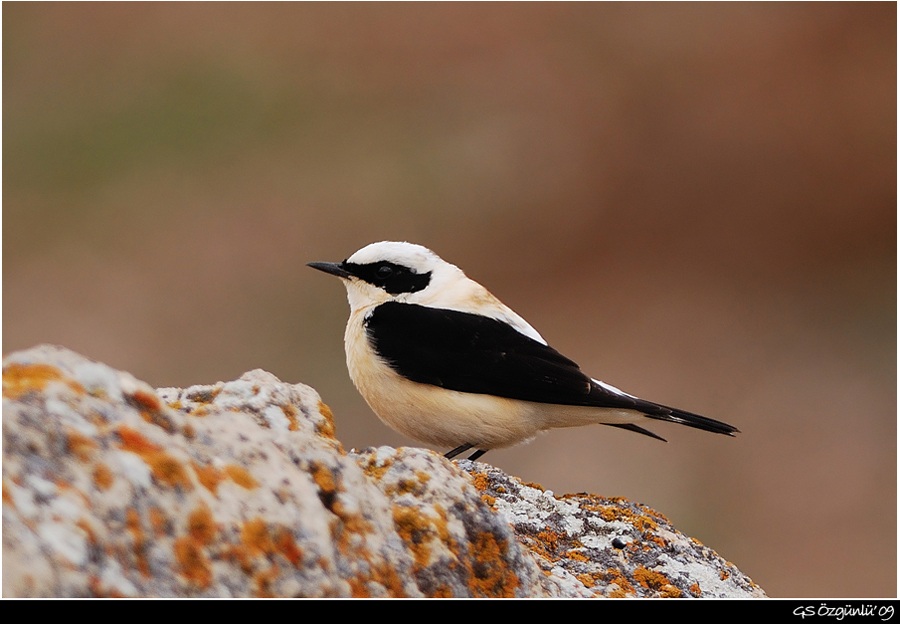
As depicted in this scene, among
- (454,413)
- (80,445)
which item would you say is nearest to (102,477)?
(80,445)

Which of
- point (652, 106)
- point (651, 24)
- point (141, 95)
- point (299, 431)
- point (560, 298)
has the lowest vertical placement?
point (299, 431)

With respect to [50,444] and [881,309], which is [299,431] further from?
[881,309]

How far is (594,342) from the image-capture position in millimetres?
17891

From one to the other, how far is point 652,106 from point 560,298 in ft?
13.7

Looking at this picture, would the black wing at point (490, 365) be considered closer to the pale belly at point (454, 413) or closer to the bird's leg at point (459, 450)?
the pale belly at point (454, 413)

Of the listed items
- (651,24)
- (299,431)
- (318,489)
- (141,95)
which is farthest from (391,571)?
(651,24)

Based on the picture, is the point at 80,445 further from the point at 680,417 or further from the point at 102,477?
the point at 680,417

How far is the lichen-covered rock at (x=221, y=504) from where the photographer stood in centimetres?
296

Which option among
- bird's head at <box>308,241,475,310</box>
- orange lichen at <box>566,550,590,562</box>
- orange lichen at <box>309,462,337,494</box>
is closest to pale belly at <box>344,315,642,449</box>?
Result: bird's head at <box>308,241,475,310</box>

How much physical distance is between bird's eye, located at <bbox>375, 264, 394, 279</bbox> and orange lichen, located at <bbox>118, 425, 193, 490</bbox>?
3588 millimetres

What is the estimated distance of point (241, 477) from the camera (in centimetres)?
333
